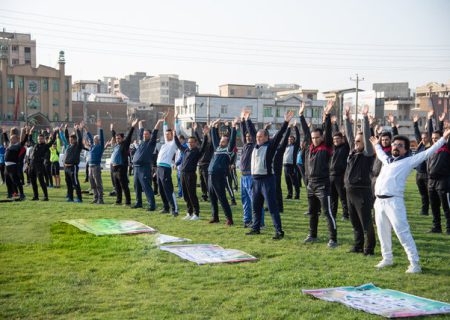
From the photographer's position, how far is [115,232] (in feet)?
38.8

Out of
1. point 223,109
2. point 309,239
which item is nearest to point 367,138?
point 309,239

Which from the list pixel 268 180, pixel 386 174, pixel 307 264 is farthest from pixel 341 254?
pixel 268 180

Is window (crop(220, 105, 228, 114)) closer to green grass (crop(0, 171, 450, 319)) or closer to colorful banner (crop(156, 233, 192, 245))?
green grass (crop(0, 171, 450, 319))

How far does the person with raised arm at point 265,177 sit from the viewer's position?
37.3 feet

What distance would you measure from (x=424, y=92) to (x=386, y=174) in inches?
4117

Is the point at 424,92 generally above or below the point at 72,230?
above

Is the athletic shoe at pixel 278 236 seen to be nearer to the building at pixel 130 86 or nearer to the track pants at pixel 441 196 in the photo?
the track pants at pixel 441 196

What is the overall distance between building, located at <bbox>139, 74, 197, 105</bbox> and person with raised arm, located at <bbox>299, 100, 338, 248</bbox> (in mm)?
110847

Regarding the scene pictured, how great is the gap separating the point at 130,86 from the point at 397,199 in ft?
418

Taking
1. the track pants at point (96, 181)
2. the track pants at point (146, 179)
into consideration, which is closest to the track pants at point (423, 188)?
the track pants at point (146, 179)

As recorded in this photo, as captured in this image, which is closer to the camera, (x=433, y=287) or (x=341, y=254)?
(x=433, y=287)

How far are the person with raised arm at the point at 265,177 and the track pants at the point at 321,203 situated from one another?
2.60 ft

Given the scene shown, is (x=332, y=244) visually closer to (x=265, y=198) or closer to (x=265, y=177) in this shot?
(x=265, y=198)

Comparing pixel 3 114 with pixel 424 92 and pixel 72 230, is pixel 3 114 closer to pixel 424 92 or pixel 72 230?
pixel 72 230
